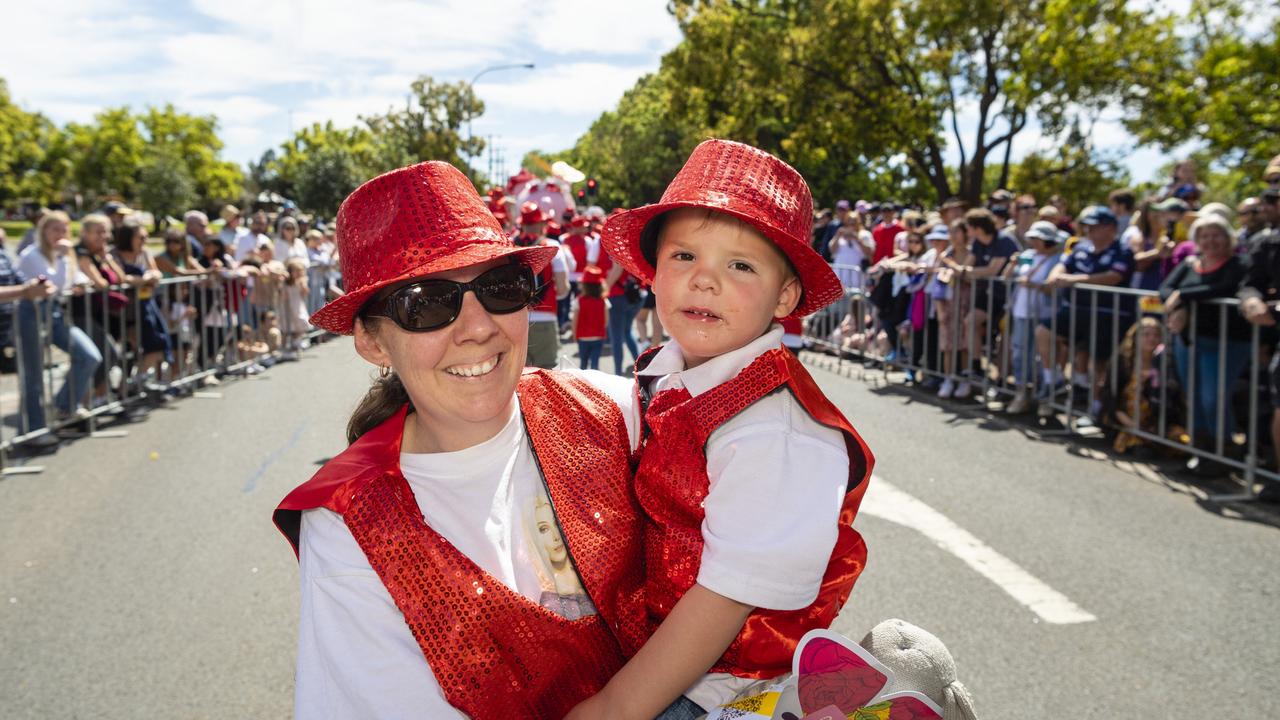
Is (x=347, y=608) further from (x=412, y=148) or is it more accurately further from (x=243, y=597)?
(x=412, y=148)

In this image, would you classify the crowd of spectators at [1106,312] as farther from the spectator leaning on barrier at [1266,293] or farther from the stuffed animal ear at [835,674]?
the stuffed animal ear at [835,674]


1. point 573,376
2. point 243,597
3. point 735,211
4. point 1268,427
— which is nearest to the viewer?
point 735,211

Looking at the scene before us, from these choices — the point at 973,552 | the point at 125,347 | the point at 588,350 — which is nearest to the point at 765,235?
the point at 973,552

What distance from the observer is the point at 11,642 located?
4305 millimetres

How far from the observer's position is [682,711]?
5.99 feet

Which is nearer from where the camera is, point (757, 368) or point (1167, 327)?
point (757, 368)

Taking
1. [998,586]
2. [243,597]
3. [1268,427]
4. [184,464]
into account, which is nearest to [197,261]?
[184,464]

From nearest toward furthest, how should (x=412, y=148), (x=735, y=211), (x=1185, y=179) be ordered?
1. (x=735, y=211)
2. (x=1185, y=179)
3. (x=412, y=148)

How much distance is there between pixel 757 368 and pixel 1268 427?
22.1 feet

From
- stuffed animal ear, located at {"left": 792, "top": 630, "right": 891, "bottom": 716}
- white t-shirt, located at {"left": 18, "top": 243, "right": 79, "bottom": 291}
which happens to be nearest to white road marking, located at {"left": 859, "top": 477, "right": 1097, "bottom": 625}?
stuffed animal ear, located at {"left": 792, "top": 630, "right": 891, "bottom": 716}

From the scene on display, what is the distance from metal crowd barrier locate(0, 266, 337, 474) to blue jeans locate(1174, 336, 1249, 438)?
9061 mm

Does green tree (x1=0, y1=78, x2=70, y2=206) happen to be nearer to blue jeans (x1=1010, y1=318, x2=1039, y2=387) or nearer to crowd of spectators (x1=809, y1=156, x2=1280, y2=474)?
crowd of spectators (x1=809, y1=156, x2=1280, y2=474)

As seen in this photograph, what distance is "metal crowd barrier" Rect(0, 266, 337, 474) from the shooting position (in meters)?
8.27

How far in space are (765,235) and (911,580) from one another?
3.37 meters
